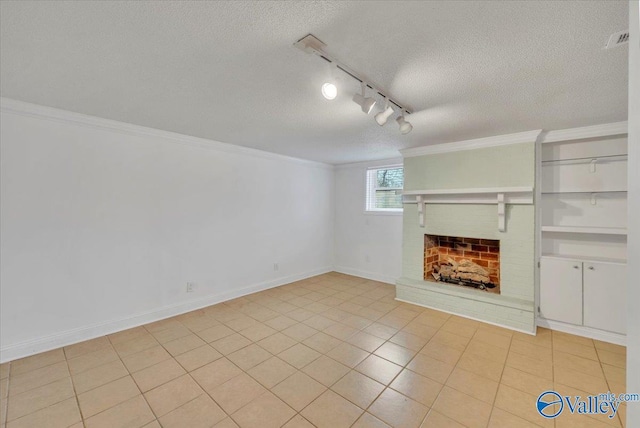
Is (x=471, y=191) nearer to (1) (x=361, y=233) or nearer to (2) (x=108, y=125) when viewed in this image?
(1) (x=361, y=233)

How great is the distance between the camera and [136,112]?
→ 268 cm

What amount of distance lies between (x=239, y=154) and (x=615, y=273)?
487cm

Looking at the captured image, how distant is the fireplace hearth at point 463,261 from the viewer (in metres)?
3.74

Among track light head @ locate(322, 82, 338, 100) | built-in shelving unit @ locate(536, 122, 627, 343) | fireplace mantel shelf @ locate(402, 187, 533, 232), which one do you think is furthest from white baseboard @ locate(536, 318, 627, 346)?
track light head @ locate(322, 82, 338, 100)

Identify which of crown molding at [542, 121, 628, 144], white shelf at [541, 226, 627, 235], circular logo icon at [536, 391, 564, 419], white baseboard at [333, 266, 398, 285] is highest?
crown molding at [542, 121, 628, 144]

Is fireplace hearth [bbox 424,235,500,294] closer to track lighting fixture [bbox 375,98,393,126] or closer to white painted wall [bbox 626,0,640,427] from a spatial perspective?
track lighting fixture [bbox 375,98,393,126]

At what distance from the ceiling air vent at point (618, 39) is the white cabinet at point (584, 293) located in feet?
8.11

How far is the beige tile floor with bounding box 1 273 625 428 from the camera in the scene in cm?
185

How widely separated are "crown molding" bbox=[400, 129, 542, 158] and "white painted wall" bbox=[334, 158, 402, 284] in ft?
2.58

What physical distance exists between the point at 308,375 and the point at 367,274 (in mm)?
3222

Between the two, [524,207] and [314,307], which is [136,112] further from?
[524,207]

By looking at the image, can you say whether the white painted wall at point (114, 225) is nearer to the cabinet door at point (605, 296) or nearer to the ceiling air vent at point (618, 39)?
the ceiling air vent at point (618, 39)

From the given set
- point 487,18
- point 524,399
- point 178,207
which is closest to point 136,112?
point 178,207

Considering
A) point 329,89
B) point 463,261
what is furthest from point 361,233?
point 329,89
